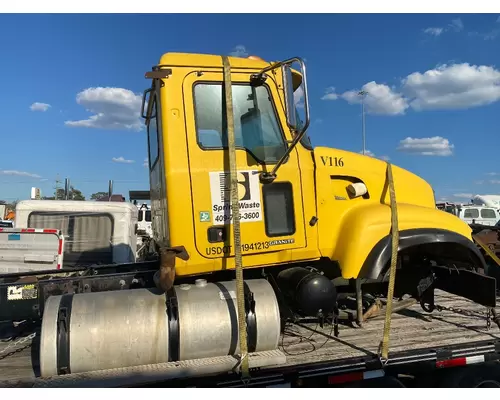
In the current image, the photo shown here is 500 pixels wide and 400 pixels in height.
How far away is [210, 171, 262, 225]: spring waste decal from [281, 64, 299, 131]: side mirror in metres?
0.55

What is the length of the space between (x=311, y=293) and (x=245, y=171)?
114cm

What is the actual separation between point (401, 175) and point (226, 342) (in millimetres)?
2405

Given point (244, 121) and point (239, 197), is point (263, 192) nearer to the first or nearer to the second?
point (239, 197)

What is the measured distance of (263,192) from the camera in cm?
354

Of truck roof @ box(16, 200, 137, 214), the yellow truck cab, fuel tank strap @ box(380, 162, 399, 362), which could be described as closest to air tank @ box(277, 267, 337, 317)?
the yellow truck cab

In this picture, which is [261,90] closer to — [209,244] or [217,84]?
[217,84]

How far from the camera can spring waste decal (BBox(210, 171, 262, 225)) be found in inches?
135

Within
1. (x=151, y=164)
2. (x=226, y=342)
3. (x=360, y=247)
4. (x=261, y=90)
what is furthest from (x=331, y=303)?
(x=151, y=164)

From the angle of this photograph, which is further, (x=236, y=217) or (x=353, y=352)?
(x=353, y=352)

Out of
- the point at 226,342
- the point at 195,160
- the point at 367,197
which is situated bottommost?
the point at 226,342

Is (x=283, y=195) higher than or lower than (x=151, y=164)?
lower

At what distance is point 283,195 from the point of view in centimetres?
360

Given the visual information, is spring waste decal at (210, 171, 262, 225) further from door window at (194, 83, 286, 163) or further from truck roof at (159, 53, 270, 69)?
truck roof at (159, 53, 270, 69)

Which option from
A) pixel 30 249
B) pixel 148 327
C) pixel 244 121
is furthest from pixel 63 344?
pixel 30 249
